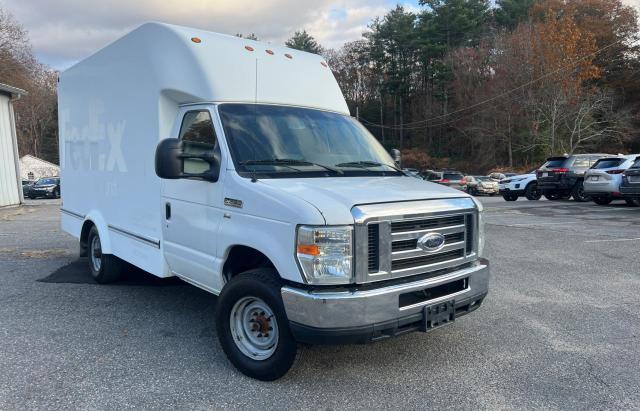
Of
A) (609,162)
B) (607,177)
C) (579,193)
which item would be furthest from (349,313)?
(579,193)

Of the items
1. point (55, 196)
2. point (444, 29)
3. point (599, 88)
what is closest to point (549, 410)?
point (55, 196)

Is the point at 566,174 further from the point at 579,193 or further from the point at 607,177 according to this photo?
the point at 607,177

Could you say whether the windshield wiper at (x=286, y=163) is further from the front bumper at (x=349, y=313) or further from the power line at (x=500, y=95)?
the power line at (x=500, y=95)

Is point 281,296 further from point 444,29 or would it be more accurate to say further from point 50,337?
point 444,29

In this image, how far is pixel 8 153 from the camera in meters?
20.3

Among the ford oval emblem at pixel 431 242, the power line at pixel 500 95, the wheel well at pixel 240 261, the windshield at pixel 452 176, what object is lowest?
the windshield at pixel 452 176

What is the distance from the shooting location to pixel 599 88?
41.5 meters

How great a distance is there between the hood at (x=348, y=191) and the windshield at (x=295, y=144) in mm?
225

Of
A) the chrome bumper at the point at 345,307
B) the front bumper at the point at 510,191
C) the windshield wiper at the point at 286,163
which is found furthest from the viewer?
the front bumper at the point at 510,191

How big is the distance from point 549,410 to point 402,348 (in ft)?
4.47

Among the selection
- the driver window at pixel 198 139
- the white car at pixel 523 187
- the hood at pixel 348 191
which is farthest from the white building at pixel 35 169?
the hood at pixel 348 191

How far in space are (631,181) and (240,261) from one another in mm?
14180

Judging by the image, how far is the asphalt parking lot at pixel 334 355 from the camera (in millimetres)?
3545

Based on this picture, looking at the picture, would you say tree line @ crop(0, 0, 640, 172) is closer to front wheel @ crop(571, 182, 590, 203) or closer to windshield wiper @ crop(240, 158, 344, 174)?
front wheel @ crop(571, 182, 590, 203)
